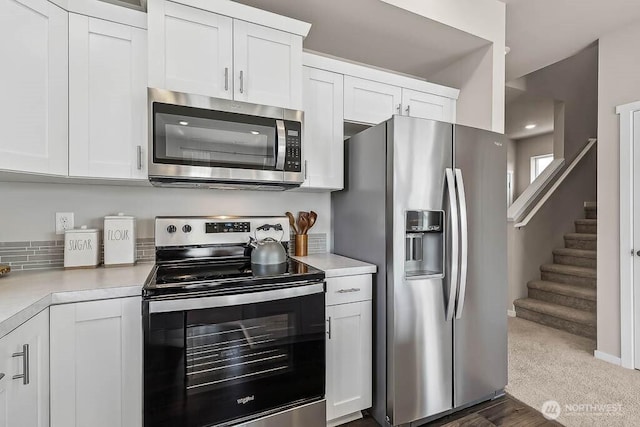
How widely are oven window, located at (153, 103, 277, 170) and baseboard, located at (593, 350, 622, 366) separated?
3.23 metres

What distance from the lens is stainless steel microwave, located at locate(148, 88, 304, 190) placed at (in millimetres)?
1671

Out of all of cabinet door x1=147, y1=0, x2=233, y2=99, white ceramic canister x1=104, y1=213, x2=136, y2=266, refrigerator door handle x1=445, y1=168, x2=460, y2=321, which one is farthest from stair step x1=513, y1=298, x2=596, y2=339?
white ceramic canister x1=104, y1=213, x2=136, y2=266

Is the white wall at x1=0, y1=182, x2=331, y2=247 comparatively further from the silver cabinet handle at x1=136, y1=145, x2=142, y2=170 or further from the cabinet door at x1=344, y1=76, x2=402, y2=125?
the cabinet door at x1=344, y1=76, x2=402, y2=125

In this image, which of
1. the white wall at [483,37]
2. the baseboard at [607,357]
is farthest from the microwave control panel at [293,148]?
the baseboard at [607,357]

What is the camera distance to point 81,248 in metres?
1.78

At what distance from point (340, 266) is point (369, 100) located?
127cm

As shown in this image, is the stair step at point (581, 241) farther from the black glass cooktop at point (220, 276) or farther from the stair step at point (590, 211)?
the black glass cooktop at point (220, 276)

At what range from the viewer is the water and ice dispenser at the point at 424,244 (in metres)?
1.91

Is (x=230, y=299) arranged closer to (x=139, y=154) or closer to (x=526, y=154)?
(x=139, y=154)

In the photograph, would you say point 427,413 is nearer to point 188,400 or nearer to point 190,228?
point 188,400

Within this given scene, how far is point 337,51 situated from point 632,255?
2.95 meters

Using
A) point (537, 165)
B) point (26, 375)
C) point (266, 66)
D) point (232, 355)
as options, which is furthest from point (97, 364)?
point (537, 165)

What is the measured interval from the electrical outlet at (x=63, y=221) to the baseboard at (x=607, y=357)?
4.16m

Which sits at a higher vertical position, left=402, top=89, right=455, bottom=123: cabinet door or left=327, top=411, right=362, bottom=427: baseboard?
left=402, top=89, right=455, bottom=123: cabinet door
